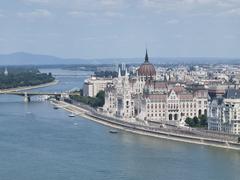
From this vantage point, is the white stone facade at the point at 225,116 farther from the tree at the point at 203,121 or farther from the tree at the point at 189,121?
the tree at the point at 189,121

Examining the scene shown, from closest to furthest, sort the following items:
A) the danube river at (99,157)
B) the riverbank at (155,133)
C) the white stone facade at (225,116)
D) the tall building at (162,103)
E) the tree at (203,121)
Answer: the danube river at (99,157)
the riverbank at (155,133)
the white stone facade at (225,116)
the tree at (203,121)
the tall building at (162,103)

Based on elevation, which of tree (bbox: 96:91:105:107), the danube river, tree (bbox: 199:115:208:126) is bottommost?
tree (bbox: 96:91:105:107)

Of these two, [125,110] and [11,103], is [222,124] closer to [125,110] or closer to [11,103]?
[125,110]

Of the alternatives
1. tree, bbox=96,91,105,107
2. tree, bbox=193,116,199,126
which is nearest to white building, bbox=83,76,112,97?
tree, bbox=96,91,105,107

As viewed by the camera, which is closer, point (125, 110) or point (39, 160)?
point (39, 160)

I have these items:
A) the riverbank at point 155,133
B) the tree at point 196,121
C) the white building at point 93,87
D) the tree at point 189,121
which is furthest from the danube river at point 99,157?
the white building at point 93,87

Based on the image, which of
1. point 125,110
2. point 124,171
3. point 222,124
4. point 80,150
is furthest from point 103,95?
point 124,171

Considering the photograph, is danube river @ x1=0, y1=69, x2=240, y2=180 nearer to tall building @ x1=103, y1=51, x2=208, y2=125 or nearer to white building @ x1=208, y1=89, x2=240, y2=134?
white building @ x1=208, y1=89, x2=240, y2=134
